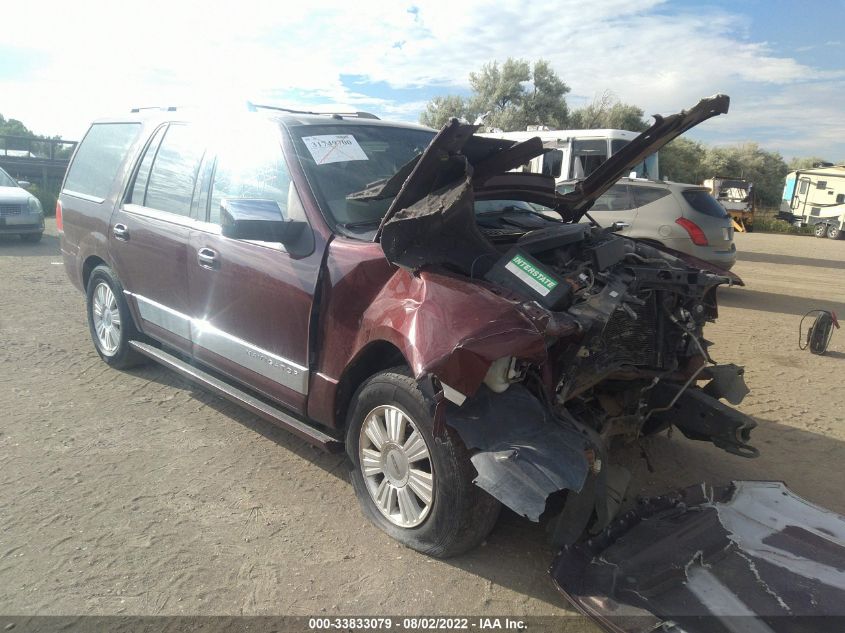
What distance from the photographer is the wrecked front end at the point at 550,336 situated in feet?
8.40

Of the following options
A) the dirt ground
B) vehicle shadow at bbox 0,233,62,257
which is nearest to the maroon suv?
the dirt ground

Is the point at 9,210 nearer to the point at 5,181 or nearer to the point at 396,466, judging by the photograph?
the point at 5,181

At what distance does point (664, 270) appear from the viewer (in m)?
3.22

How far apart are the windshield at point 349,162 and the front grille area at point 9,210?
12.1 meters

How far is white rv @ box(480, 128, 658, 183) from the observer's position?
43.8ft

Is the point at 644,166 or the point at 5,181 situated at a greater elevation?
the point at 644,166

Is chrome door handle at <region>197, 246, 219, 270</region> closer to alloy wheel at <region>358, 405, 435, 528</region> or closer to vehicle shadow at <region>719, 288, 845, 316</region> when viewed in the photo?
alloy wheel at <region>358, 405, 435, 528</region>

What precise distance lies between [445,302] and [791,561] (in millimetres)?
1836

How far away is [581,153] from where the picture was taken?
13.8m

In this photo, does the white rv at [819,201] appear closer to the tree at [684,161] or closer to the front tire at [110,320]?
the tree at [684,161]

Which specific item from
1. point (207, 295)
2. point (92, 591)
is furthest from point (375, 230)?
point (92, 591)

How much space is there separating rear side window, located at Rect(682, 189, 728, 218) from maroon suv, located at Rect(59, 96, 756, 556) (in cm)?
600

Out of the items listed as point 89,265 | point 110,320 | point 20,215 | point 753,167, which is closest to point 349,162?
point 110,320

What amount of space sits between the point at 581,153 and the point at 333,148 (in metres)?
11.0
